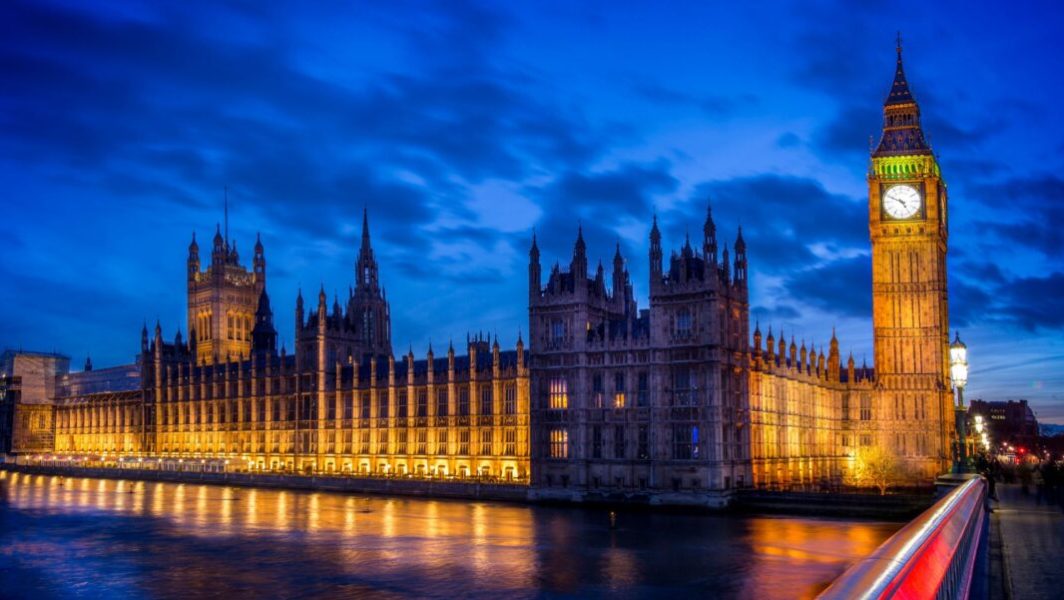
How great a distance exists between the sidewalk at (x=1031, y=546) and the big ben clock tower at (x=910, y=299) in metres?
54.6

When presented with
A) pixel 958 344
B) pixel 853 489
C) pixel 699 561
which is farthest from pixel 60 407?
pixel 958 344

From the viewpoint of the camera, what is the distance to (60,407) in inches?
6585

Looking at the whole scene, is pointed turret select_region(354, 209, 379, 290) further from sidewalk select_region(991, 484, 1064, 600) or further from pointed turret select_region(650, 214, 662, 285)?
sidewalk select_region(991, 484, 1064, 600)

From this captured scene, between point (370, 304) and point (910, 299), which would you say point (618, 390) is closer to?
point (910, 299)

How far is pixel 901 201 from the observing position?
329ft

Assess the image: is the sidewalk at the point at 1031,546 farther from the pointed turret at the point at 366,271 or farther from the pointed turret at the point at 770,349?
the pointed turret at the point at 366,271

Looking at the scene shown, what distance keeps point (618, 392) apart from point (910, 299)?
39.5m

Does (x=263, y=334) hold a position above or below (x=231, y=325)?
below

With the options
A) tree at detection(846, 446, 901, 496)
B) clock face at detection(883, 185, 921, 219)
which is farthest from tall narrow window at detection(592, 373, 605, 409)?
clock face at detection(883, 185, 921, 219)

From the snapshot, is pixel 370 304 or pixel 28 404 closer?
pixel 370 304

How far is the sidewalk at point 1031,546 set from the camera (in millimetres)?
18812

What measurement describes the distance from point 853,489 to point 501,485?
101ft

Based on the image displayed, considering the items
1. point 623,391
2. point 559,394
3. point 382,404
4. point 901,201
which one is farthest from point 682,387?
point 382,404

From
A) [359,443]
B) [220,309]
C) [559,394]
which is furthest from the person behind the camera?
[220,309]
